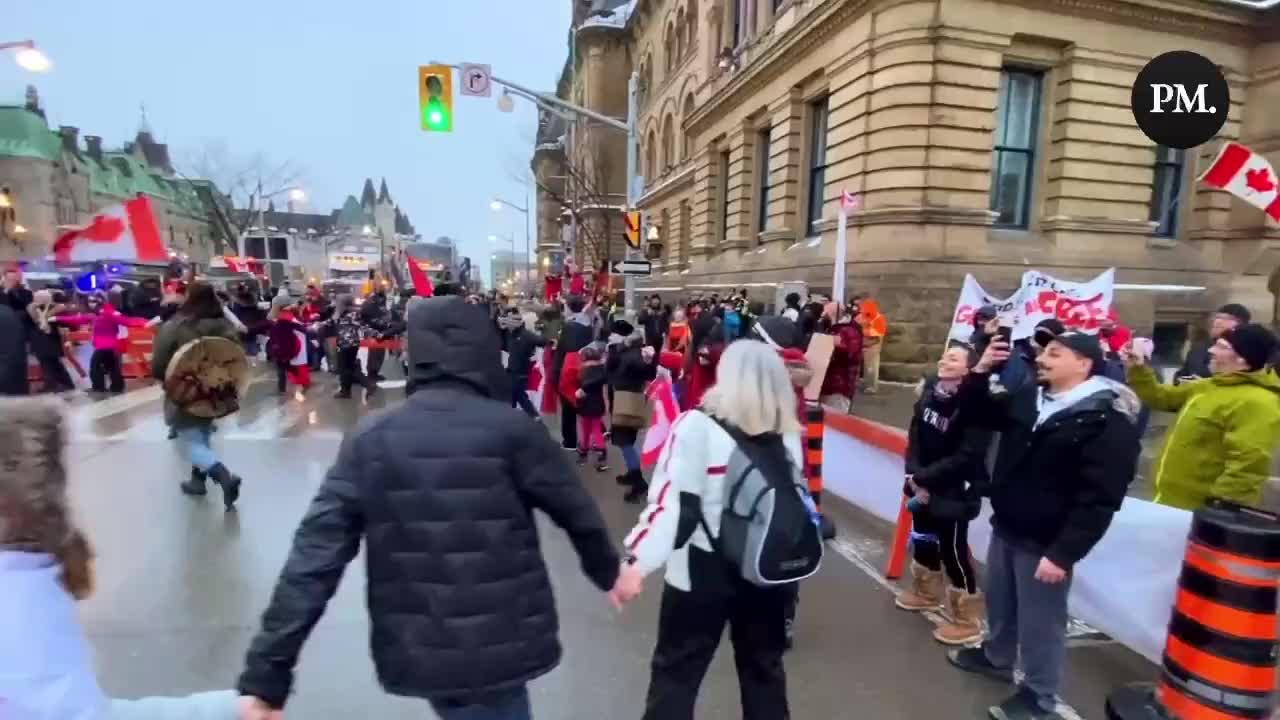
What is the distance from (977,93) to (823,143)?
449cm

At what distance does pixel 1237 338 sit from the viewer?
3865 mm

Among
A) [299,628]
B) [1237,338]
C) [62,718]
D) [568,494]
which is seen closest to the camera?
[62,718]

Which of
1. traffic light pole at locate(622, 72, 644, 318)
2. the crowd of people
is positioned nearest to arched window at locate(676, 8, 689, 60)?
traffic light pole at locate(622, 72, 644, 318)

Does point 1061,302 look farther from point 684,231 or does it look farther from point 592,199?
point 592,199

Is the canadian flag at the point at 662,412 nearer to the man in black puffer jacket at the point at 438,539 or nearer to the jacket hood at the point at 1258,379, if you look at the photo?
the jacket hood at the point at 1258,379

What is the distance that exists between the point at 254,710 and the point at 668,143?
3665 centimetres

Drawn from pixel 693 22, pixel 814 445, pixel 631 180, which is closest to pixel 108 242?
pixel 631 180

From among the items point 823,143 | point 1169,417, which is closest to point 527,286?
point 823,143

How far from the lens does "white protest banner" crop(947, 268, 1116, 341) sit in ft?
25.8

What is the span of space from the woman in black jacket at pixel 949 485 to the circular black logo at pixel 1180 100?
4.79m

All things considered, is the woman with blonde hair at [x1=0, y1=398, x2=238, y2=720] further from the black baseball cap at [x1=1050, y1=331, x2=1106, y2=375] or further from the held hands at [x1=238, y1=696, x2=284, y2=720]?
the black baseball cap at [x1=1050, y1=331, x2=1106, y2=375]

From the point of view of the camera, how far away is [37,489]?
1681 millimetres

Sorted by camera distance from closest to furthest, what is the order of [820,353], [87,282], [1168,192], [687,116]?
[820,353], [1168,192], [87,282], [687,116]

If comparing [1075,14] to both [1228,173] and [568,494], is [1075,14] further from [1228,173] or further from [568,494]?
[568,494]
